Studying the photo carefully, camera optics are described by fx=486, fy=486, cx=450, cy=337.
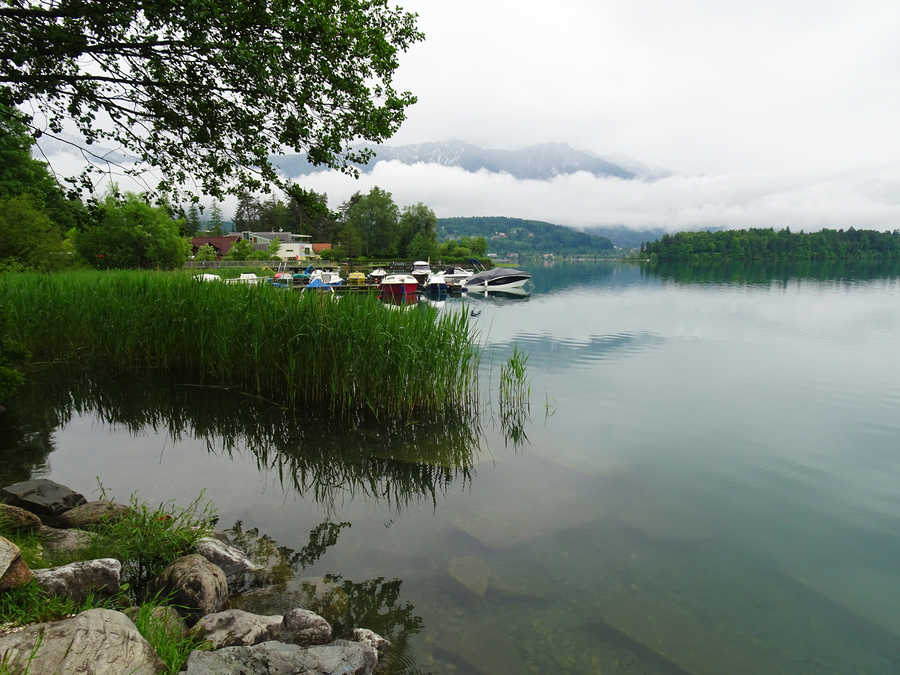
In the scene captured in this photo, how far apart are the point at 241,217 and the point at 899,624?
13509 cm

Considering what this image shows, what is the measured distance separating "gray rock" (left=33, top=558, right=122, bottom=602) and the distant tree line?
497 ft

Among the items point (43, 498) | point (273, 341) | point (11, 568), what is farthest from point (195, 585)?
point (273, 341)

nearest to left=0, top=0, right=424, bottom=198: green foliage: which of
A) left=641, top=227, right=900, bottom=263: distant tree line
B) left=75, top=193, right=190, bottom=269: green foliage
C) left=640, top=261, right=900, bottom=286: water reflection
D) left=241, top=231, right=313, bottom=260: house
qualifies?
left=75, top=193, right=190, bottom=269: green foliage

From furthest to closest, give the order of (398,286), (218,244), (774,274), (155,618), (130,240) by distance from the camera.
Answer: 1. (218,244)
2. (774,274)
3. (398,286)
4. (130,240)
5. (155,618)

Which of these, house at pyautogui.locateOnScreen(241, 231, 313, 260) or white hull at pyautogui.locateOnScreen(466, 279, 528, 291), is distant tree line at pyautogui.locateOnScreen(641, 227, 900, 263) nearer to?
white hull at pyautogui.locateOnScreen(466, 279, 528, 291)

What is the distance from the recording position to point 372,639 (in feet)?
12.9

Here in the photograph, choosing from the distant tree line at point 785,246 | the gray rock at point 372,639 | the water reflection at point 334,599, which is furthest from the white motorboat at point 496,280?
the distant tree line at point 785,246

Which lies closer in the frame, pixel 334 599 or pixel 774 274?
pixel 334 599

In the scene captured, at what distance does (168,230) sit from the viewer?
124ft

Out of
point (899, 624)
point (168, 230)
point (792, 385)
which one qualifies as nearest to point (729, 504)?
point (899, 624)

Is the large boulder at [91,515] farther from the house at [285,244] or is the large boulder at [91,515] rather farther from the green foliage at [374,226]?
the green foliage at [374,226]

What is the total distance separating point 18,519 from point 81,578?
1.37 metres

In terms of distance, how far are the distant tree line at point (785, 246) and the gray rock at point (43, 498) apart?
495 feet

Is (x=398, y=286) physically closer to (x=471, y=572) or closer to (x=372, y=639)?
(x=471, y=572)
